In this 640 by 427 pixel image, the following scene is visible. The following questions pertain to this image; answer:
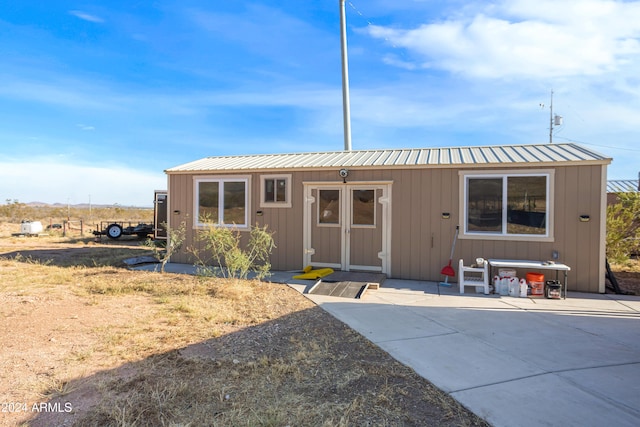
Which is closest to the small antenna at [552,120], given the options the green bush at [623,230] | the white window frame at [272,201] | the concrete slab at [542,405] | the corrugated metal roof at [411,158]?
the green bush at [623,230]

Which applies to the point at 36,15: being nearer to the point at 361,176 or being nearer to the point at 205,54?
the point at 205,54

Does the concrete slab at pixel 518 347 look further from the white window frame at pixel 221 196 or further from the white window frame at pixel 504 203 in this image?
the white window frame at pixel 221 196

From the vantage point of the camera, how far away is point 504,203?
22.7 feet

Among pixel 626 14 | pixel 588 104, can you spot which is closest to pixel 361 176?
pixel 626 14

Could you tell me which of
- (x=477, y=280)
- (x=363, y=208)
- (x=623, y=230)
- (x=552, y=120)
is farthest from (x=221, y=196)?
(x=552, y=120)

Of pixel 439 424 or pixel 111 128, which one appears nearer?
pixel 439 424

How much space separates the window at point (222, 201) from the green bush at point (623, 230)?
26.3 ft

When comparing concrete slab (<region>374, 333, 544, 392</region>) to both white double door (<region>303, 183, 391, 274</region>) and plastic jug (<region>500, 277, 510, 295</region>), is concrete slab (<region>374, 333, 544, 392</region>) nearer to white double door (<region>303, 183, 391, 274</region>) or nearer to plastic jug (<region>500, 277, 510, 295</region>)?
plastic jug (<region>500, 277, 510, 295</region>)

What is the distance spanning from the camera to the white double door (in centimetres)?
770

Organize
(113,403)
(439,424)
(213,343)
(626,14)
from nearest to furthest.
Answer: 1. (439,424)
2. (113,403)
3. (213,343)
4. (626,14)

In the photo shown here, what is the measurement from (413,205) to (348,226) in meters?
1.47

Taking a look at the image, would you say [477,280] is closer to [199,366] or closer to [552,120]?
[199,366]

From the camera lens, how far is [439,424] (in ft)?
7.70

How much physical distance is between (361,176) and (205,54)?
6.74 m
